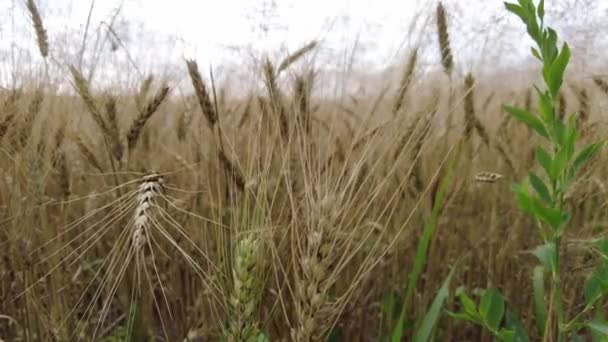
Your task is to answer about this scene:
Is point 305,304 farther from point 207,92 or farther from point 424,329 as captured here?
point 207,92

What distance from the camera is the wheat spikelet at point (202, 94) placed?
871mm

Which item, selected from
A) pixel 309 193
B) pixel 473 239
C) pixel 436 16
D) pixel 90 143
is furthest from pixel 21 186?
pixel 473 239

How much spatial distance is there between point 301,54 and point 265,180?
19.9 inches

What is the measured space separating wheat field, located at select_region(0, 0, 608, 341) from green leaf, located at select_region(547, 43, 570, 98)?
0.12 m

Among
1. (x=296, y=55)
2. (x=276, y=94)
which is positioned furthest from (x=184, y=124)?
(x=276, y=94)

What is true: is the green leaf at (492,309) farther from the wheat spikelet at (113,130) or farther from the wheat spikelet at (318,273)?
the wheat spikelet at (113,130)

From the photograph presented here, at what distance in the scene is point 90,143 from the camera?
1351 millimetres

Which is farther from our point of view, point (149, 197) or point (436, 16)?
point (436, 16)

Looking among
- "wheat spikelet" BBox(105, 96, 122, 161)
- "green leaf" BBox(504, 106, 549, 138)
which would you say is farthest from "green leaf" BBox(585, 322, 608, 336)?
"wheat spikelet" BBox(105, 96, 122, 161)

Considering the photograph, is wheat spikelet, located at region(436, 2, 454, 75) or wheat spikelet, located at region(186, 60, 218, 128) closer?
wheat spikelet, located at region(186, 60, 218, 128)

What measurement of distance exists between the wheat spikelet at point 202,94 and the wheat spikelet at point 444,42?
0.50 meters

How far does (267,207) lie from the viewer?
2.43ft

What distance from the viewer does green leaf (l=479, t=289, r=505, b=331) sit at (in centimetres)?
68

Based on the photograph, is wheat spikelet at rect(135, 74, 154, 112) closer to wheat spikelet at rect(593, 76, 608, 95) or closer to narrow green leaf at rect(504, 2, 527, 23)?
narrow green leaf at rect(504, 2, 527, 23)
